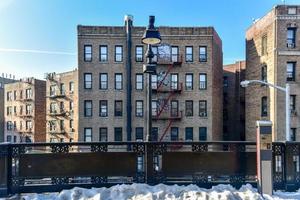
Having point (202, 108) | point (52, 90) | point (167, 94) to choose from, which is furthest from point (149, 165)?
point (52, 90)

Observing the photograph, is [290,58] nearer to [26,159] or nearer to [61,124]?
[26,159]

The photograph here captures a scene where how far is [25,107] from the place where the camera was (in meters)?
47.3

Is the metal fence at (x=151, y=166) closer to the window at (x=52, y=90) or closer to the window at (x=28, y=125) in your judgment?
the window at (x=52, y=90)

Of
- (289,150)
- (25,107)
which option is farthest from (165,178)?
(25,107)

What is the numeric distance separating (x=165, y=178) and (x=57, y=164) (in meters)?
2.65

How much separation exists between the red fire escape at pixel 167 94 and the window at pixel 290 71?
400 inches

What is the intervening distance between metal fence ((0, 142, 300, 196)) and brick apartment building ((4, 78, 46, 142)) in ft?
142

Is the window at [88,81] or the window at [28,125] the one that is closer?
the window at [88,81]

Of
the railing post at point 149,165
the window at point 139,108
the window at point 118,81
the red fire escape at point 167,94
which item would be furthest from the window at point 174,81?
the railing post at point 149,165

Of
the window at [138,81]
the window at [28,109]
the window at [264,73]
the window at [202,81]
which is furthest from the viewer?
the window at [28,109]

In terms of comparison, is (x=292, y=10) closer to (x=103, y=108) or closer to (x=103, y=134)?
(x=103, y=108)

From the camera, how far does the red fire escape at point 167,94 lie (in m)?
27.4

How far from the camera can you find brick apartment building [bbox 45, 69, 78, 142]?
37938mm

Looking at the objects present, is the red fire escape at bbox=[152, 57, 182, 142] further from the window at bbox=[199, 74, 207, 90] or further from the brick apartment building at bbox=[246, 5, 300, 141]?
the brick apartment building at bbox=[246, 5, 300, 141]
